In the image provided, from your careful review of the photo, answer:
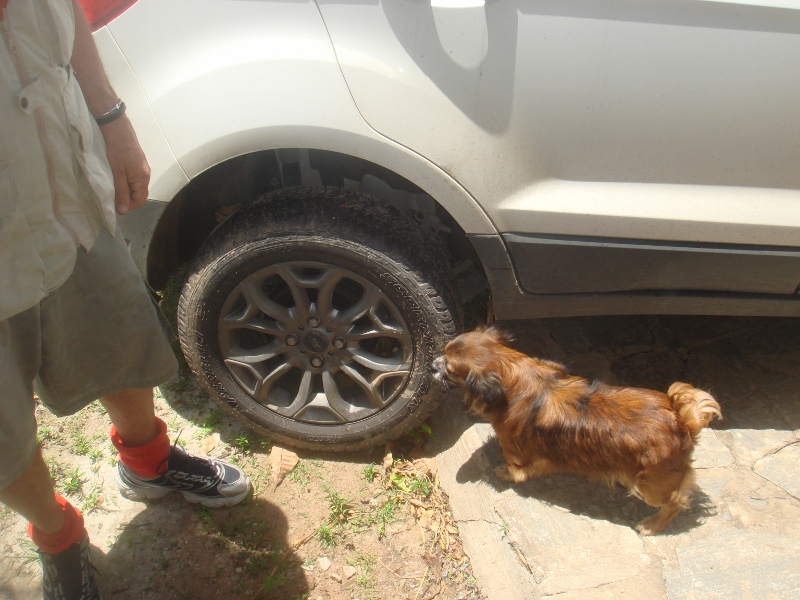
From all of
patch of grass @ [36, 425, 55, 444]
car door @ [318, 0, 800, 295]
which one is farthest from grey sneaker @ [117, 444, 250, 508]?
car door @ [318, 0, 800, 295]

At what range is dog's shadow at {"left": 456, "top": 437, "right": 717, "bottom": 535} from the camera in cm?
251

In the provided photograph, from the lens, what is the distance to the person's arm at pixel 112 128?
65.3 inches

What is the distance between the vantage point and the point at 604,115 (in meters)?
2.02

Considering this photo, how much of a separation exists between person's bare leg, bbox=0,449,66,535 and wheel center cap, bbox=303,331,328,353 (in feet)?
3.43

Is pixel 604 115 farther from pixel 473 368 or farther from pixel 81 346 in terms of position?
pixel 81 346

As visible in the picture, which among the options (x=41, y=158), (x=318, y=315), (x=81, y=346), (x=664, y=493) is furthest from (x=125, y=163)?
(x=664, y=493)

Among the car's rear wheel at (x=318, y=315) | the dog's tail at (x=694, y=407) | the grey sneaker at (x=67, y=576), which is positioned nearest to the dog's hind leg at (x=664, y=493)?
the dog's tail at (x=694, y=407)

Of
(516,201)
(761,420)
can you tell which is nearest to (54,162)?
(516,201)

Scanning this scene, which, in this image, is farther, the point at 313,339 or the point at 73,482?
the point at 73,482

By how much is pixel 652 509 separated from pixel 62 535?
2.37m

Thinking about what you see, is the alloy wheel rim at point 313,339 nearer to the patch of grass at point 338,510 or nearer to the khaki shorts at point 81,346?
the patch of grass at point 338,510

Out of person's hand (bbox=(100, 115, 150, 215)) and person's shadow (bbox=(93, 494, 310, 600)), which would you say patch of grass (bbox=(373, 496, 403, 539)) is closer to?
person's shadow (bbox=(93, 494, 310, 600))

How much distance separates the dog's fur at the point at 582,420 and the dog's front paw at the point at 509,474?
0.02 m

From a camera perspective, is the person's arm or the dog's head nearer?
the person's arm
